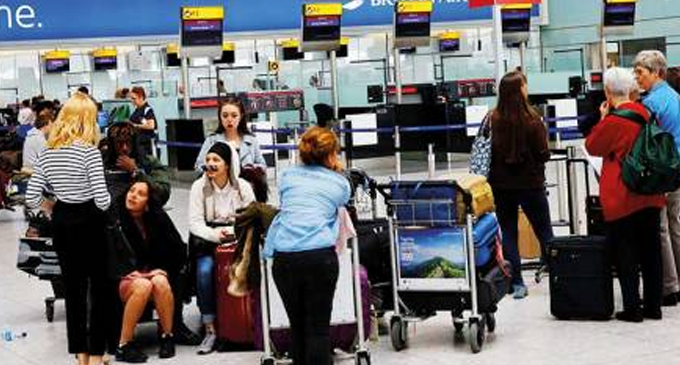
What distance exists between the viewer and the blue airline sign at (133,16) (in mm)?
19625

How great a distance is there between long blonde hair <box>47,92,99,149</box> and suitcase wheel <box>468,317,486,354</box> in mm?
2201

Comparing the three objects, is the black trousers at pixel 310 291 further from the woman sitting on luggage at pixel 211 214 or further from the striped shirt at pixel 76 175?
the woman sitting on luggage at pixel 211 214

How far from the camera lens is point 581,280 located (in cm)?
700

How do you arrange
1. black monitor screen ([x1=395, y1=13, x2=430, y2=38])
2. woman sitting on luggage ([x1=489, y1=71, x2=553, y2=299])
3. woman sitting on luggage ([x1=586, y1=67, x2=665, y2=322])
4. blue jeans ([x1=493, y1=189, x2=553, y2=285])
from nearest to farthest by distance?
woman sitting on luggage ([x1=586, y1=67, x2=665, y2=322]) → woman sitting on luggage ([x1=489, y1=71, x2=553, y2=299]) → blue jeans ([x1=493, y1=189, x2=553, y2=285]) → black monitor screen ([x1=395, y1=13, x2=430, y2=38])

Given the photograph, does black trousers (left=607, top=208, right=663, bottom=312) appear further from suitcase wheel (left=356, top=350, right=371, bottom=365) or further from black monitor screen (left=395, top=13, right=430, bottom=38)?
black monitor screen (left=395, top=13, right=430, bottom=38)

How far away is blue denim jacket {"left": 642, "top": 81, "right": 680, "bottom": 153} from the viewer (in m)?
7.11

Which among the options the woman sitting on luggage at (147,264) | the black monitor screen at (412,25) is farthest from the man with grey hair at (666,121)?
the black monitor screen at (412,25)

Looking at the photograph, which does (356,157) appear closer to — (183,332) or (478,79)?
(478,79)

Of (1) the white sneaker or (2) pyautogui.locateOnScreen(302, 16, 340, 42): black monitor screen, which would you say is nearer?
(1) the white sneaker

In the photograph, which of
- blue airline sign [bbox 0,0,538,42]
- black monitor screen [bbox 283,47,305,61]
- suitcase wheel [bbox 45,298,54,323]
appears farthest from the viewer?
black monitor screen [bbox 283,47,305,61]

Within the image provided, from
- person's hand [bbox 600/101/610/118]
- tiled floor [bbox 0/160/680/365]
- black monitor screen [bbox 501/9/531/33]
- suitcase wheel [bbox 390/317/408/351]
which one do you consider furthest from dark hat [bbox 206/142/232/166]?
black monitor screen [bbox 501/9/531/33]

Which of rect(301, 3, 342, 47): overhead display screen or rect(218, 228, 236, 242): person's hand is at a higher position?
rect(301, 3, 342, 47): overhead display screen

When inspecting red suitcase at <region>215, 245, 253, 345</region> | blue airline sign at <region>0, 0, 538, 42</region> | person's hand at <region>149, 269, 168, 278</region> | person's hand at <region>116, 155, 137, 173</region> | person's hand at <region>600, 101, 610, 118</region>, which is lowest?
red suitcase at <region>215, 245, 253, 345</region>

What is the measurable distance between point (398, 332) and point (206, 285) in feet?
3.72
